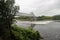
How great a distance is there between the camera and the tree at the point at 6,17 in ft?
51.3

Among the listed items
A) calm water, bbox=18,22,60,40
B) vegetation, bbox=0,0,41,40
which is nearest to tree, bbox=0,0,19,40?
vegetation, bbox=0,0,41,40

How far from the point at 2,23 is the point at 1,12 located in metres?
1.07

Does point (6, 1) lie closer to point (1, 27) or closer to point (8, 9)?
point (8, 9)

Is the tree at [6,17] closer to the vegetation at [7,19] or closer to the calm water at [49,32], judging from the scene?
the vegetation at [7,19]

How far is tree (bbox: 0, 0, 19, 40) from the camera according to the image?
15.6 m

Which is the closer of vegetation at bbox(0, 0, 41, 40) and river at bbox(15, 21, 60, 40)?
vegetation at bbox(0, 0, 41, 40)

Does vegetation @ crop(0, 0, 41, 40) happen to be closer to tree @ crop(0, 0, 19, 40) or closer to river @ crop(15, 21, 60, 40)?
tree @ crop(0, 0, 19, 40)

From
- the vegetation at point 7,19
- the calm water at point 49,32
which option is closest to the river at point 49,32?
the calm water at point 49,32

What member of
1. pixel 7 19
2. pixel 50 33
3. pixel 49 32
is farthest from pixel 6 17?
pixel 49 32

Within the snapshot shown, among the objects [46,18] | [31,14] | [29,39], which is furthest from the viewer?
[46,18]

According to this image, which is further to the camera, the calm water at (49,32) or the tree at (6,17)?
the calm water at (49,32)

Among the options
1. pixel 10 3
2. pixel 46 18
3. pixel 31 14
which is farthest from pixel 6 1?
pixel 46 18

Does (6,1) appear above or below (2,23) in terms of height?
above

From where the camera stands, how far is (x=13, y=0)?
1609cm
